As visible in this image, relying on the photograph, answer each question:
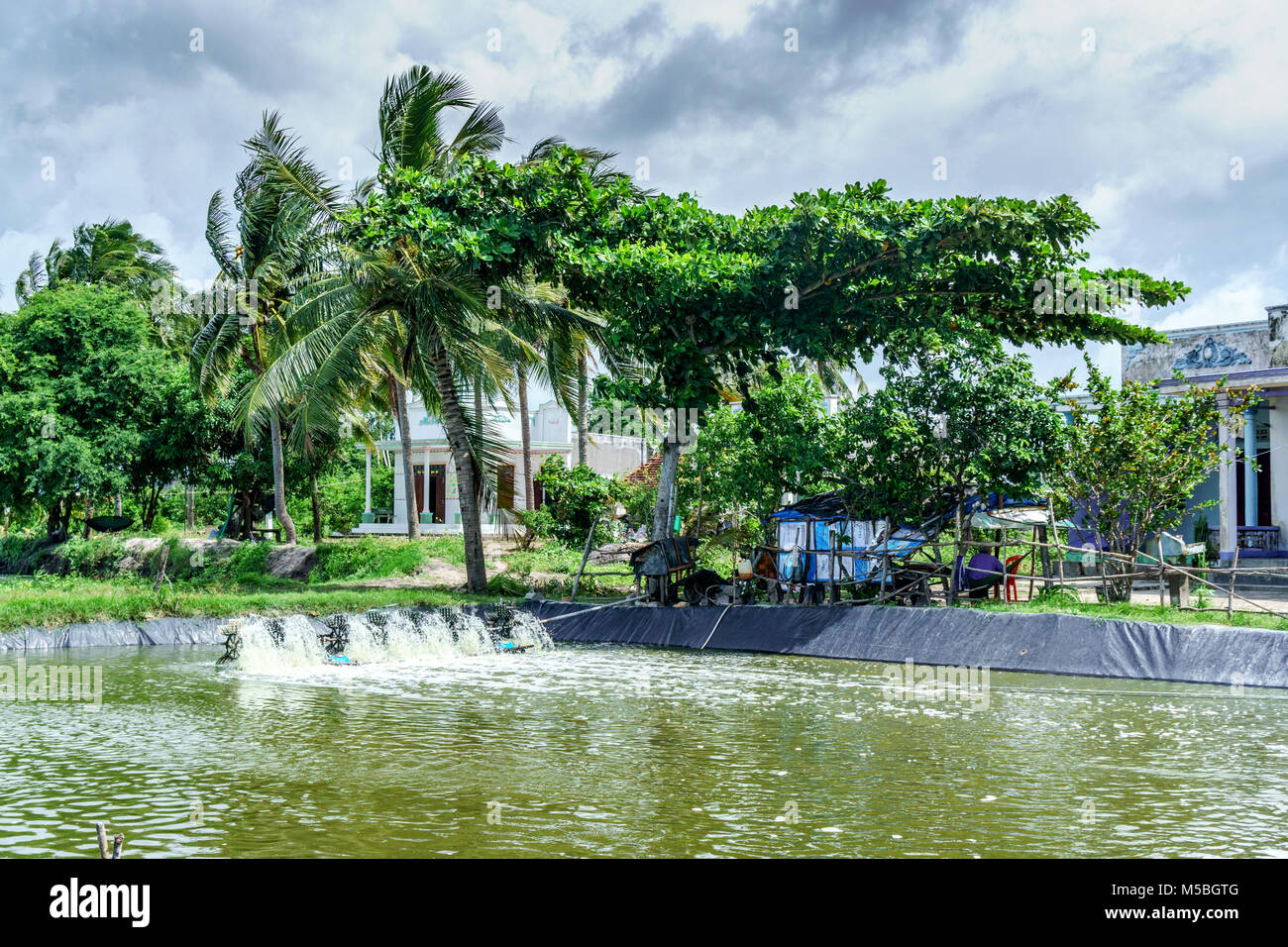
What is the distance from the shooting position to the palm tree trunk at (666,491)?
2270 cm

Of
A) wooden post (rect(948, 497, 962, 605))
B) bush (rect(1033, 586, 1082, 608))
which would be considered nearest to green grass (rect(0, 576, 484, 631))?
wooden post (rect(948, 497, 962, 605))

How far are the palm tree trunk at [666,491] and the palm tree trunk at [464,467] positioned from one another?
446 cm

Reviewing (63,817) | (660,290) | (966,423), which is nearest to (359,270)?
Result: (660,290)

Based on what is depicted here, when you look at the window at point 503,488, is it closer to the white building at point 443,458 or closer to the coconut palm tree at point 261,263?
the coconut palm tree at point 261,263

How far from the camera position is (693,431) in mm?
23688

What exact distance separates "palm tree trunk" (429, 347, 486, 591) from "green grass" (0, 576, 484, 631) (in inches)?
38.4

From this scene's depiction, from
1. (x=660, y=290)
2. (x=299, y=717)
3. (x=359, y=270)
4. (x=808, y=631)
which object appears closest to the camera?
(x=299, y=717)

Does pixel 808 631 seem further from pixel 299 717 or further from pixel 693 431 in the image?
pixel 299 717

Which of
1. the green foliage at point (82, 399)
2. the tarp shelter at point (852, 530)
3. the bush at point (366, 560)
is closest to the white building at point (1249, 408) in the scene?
the tarp shelter at point (852, 530)

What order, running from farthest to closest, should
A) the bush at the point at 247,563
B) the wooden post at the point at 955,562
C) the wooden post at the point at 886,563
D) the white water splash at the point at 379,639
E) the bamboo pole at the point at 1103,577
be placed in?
1. the bush at the point at 247,563
2. the wooden post at the point at 886,563
3. the wooden post at the point at 955,562
4. the bamboo pole at the point at 1103,577
5. the white water splash at the point at 379,639

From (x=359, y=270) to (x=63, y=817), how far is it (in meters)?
17.3

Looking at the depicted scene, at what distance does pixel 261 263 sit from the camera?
2812 cm

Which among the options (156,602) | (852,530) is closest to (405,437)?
(156,602)

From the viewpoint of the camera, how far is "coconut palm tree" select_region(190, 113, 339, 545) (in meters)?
25.5
